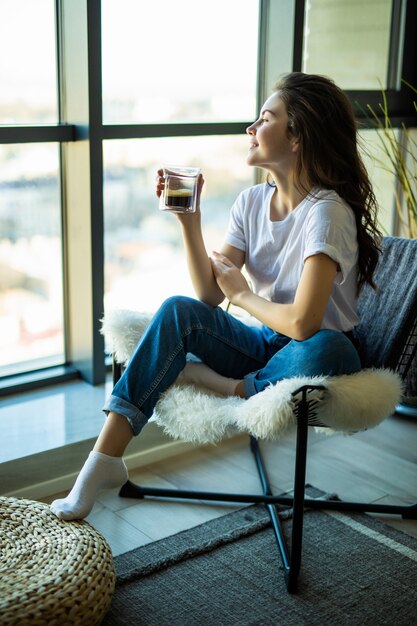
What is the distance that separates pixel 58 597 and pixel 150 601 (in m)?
0.33

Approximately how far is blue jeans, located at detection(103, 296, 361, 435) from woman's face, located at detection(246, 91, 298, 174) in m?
0.41

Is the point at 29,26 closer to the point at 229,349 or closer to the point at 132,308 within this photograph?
the point at 132,308

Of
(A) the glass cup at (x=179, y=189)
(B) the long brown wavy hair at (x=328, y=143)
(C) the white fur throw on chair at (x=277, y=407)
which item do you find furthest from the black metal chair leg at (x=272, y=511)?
(A) the glass cup at (x=179, y=189)

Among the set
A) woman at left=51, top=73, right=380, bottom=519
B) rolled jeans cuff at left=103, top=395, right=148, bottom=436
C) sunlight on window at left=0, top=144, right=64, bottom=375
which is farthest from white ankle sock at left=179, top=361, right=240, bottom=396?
sunlight on window at left=0, top=144, right=64, bottom=375

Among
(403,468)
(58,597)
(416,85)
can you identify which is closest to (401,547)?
(403,468)

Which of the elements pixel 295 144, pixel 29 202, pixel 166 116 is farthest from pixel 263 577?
pixel 166 116

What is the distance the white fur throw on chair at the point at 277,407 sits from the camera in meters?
1.86

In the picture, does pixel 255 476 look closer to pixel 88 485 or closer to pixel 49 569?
pixel 88 485

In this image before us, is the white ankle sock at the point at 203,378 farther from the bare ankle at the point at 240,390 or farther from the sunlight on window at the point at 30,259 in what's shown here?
the sunlight on window at the point at 30,259

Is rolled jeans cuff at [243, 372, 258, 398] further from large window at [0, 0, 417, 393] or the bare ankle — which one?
large window at [0, 0, 417, 393]

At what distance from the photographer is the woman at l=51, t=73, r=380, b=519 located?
1.98 m

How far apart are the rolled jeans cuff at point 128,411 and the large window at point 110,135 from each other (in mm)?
410

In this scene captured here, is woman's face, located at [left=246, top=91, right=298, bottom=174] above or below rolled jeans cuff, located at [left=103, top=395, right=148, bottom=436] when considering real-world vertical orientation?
above

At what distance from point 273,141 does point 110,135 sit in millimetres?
662
